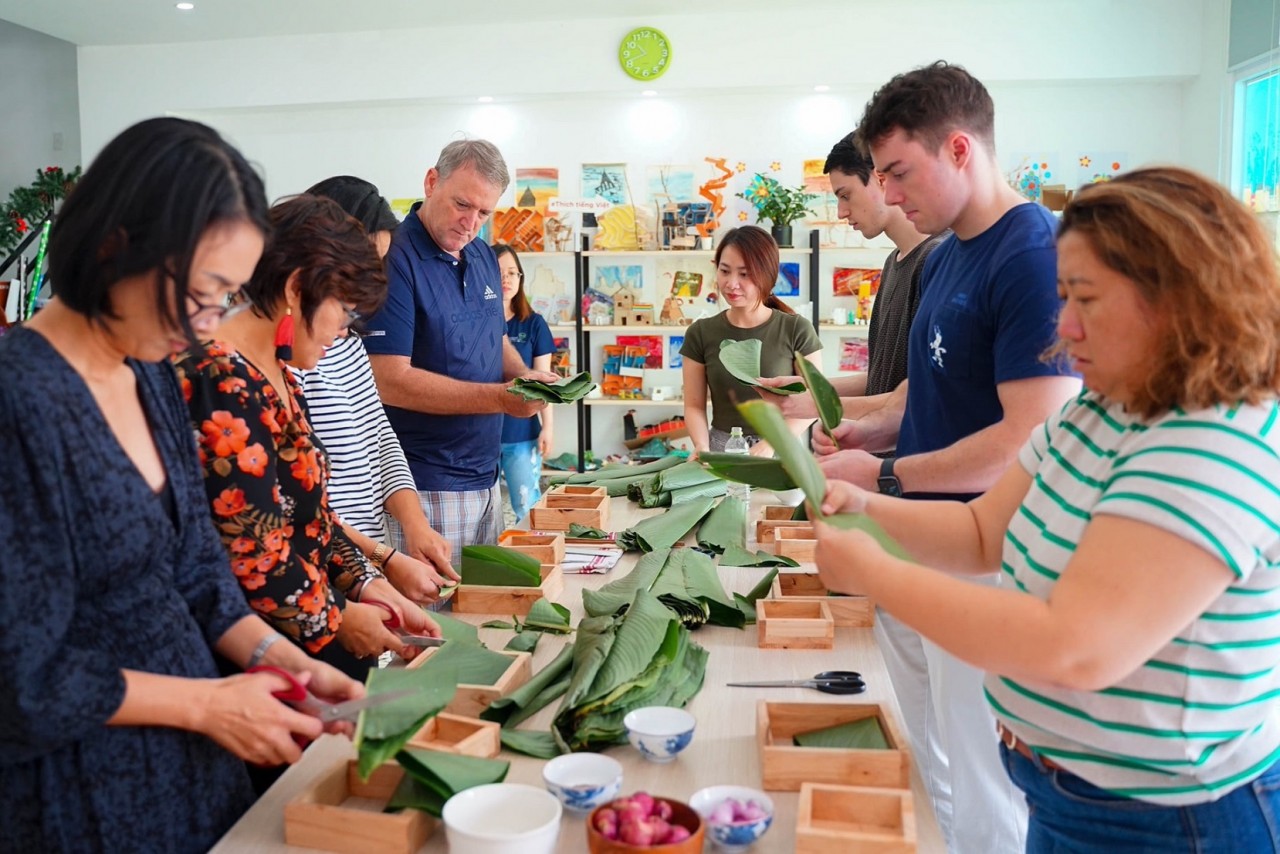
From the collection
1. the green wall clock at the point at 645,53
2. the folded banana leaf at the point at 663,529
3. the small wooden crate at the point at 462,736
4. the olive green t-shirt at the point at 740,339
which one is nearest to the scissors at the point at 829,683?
the small wooden crate at the point at 462,736

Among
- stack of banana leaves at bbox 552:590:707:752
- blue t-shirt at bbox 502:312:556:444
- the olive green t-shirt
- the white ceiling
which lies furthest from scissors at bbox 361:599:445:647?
the white ceiling

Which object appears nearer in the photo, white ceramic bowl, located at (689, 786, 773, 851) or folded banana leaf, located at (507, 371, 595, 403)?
white ceramic bowl, located at (689, 786, 773, 851)

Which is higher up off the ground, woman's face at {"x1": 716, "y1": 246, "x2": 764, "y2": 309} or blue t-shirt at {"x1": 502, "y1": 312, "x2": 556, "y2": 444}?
woman's face at {"x1": 716, "y1": 246, "x2": 764, "y2": 309}

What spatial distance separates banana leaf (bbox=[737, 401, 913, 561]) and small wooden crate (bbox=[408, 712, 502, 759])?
60 cm

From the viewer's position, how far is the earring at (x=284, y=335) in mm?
1915

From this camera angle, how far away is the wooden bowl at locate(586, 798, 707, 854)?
1251mm

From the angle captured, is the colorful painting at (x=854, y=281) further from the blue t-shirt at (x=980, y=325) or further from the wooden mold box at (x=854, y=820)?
the wooden mold box at (x=854, y=820)

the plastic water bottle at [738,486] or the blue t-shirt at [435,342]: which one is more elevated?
the blue t-shirt at [435,342]

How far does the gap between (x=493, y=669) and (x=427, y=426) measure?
1.55 m

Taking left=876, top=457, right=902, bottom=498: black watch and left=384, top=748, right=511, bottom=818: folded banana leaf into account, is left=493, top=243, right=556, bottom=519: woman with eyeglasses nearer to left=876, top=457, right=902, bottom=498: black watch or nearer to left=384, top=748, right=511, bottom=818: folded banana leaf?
left=876, top=457, right=902, bottom=498: black watch

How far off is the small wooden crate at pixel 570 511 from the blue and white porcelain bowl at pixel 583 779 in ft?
4.92

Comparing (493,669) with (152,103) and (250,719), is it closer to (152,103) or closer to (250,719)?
(250,719)

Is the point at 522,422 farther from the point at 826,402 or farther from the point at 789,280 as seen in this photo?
the point at 826,402

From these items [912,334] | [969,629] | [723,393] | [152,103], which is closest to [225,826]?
[969,629]
